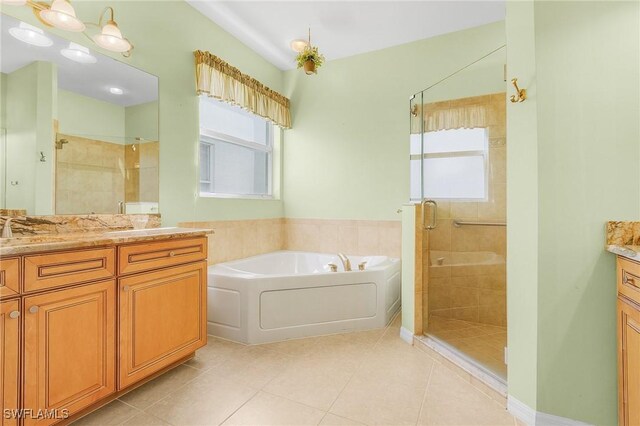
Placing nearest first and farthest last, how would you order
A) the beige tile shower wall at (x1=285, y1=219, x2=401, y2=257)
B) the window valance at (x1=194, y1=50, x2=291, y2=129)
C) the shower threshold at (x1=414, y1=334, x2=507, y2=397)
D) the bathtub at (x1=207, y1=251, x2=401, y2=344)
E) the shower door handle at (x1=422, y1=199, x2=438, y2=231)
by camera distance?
the shower threshold at (x1=414, y1=334, x2=507, y2=397)
the bathtub at (x1=207, y1=251, x2=401, y2=344)
the shower door handle at (x1=422, y1=199, x2=438, y2=231)
the window valance at (x1=194, y1=50, x2=291, y2=129)
the beige tile shower wall at (x1=285, y1=219, x2=401, y2=257)

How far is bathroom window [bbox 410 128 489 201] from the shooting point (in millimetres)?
2502

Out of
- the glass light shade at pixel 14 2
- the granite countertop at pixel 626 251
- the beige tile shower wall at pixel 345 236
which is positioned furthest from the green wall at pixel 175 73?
the granite countertop at pixel 626 251

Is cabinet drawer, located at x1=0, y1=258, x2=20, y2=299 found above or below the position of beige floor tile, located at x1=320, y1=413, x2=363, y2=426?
above

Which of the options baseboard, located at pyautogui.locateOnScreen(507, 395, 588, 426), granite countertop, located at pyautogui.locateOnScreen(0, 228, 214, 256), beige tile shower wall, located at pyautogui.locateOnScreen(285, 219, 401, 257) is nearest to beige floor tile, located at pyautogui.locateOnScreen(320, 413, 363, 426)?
baseboard, located at pyautogui.locateOnScreen(507, 395, 588, 426)

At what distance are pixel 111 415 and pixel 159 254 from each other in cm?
81

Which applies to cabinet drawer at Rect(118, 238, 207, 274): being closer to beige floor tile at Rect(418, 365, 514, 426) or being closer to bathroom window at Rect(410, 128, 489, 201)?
beige floor tile at Rect(418, 365, 514, 426)

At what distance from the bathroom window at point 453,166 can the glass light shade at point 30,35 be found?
275cm

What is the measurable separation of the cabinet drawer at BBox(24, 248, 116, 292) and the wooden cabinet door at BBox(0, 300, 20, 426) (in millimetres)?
91

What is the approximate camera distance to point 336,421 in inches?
55.6

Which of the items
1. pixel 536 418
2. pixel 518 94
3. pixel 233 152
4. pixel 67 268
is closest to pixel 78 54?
pixel 67 268

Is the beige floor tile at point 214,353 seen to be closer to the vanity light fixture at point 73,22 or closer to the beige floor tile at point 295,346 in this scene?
the beige floor tile at point 295,346

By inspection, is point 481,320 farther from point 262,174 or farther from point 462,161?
point 262,174

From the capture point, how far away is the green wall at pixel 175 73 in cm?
222

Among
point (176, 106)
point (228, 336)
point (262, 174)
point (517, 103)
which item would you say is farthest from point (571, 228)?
point (262, 174)
